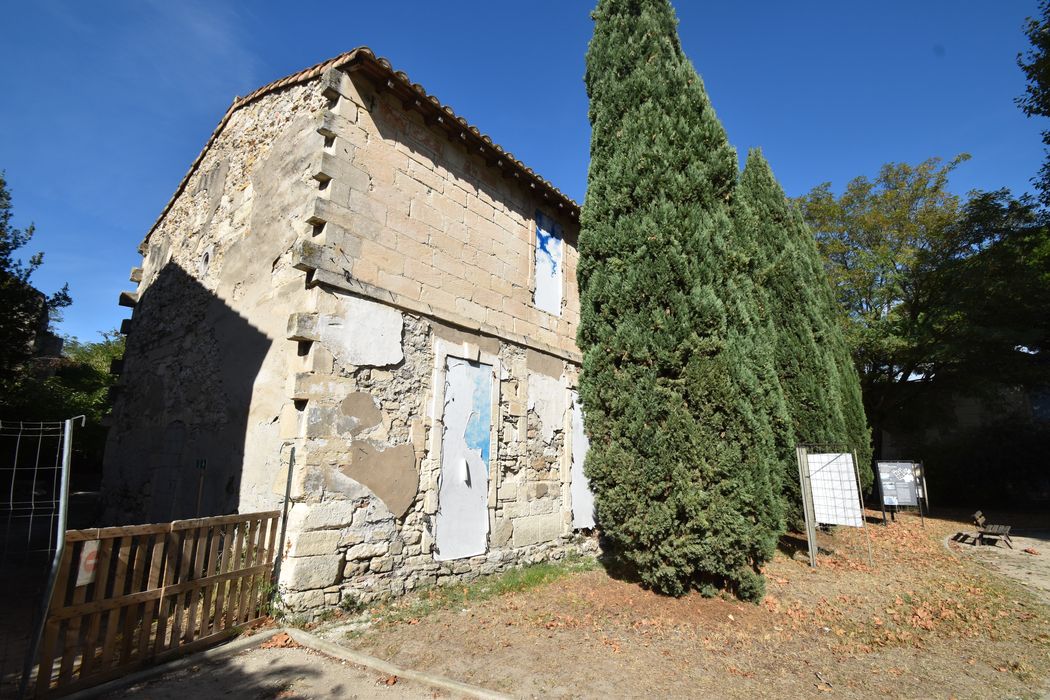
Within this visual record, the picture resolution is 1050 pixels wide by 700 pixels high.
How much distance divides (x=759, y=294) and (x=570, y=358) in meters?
3.56

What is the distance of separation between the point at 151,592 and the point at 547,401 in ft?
17.2

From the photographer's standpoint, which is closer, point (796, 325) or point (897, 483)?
point (796, 325)

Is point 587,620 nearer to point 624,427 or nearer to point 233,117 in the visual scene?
point 624,427

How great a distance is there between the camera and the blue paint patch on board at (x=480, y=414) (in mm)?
6588

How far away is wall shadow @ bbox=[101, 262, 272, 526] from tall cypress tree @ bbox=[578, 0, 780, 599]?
4.01 metres

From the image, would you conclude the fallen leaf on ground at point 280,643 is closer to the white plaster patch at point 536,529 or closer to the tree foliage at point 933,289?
the white plaster patch at point 536,529

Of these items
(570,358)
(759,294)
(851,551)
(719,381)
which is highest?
(759,294)

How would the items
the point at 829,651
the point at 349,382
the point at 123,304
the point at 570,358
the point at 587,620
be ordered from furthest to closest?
1. the point at 123,304
2. the point at 570,358
3. the point at 349,382
4. the point at 587,620
5. the point at 829,651

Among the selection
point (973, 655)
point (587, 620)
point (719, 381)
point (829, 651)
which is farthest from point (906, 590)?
point (587, 620)

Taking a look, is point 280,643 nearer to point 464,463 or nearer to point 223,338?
point 464,463

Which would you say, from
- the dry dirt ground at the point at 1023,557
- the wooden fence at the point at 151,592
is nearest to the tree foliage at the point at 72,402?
the wooden fence at the point at 151,592

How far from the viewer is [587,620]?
16.6 ft

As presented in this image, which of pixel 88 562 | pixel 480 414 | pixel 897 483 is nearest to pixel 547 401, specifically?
pixel 480 414

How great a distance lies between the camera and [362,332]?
18.4 feet
